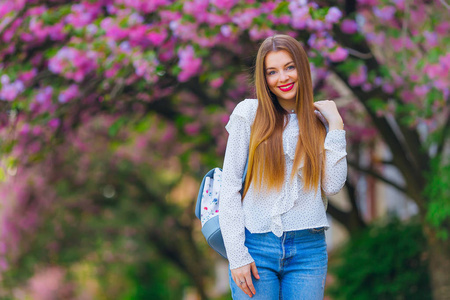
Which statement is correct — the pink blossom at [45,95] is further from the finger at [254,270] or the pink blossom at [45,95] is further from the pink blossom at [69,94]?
the finger at [254,270]

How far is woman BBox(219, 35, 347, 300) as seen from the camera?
8.35 feet

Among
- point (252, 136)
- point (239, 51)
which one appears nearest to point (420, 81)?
point (239, 51)

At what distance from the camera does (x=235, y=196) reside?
8.50 feet

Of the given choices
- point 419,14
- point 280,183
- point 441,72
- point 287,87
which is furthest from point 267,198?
point 419,14

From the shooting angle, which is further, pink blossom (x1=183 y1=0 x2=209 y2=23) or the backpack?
pink blossom (x1=183 y1=0 x2=209 y2=23)

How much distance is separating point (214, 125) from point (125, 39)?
254 cm

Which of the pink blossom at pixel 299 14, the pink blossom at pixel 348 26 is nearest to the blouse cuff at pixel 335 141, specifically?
the pink blossom at pixel 299 14

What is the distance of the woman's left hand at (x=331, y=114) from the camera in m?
2.60

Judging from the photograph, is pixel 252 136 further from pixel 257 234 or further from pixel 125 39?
pixel 125 39

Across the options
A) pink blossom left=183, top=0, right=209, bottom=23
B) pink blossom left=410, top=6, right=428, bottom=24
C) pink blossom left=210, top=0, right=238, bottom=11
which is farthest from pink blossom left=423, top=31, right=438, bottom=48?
pink blossom left=183, top=0, right=209, bottom=23

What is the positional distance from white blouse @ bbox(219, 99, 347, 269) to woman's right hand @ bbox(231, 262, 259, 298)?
21mm

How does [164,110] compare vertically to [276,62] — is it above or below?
below

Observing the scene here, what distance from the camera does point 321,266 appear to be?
2.60m

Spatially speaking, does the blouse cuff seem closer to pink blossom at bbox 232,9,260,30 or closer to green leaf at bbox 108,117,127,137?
pink blossom at bbox 232,9,260,30
